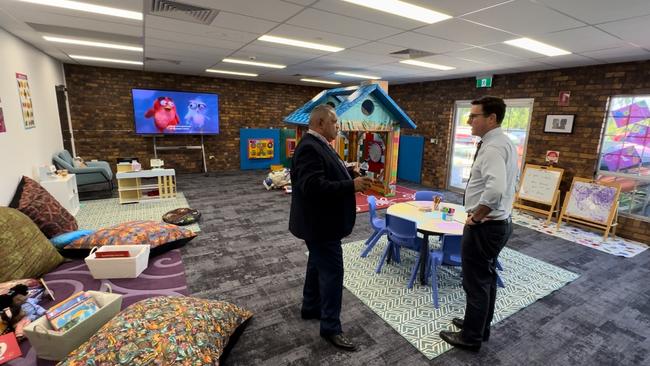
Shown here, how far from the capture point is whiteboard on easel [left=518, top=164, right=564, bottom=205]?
202 inches

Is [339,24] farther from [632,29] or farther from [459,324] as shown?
[459,324]

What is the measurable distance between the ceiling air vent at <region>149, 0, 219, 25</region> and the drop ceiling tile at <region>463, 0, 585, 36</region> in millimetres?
2396

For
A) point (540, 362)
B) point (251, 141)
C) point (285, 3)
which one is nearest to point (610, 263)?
point (540, 362)

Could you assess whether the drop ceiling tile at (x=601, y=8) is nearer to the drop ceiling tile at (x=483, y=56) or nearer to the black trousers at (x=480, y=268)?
the drop ceiling tile at (x=483, y=56)

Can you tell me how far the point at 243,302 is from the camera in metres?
2.69

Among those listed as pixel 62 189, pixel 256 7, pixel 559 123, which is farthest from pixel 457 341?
pixel 62 189

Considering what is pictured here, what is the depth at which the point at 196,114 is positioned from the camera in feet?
25.9

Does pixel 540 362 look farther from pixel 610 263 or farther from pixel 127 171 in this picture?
pixel 127 171

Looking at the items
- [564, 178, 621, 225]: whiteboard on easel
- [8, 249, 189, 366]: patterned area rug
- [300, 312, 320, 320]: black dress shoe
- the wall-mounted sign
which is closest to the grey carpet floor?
[300, 312, 320, 320]: black dress shoe

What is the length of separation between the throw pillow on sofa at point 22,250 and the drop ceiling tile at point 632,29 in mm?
5205

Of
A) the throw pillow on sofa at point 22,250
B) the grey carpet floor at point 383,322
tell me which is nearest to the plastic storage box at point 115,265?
the throw pillow on sofa at point 22,250

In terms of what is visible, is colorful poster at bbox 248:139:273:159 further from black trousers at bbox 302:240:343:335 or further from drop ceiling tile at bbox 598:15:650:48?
drop ceiling tile at bbox 598:15:650:48

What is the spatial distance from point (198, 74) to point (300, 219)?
7155 millimetres

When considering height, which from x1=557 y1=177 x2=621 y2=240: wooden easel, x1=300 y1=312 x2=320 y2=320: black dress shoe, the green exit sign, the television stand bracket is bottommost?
x1=300 y1=312 x2=320 y2=320: black dress shoe
